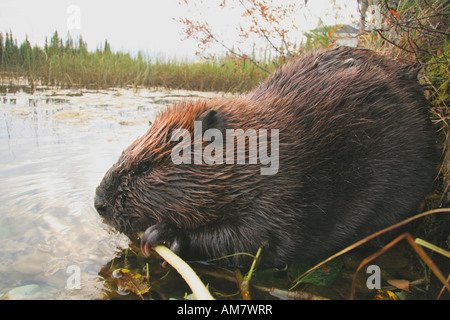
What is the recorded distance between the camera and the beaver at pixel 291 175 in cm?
211

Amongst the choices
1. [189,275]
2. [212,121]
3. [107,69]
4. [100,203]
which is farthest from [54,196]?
[107,69]

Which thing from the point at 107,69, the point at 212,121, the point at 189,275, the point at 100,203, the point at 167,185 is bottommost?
the point at 189,275

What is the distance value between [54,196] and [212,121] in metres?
1.62

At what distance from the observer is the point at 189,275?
1.74 meters

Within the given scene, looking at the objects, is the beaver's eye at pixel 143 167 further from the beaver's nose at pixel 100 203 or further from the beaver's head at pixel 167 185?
the beaver's nose at pixel 100 203

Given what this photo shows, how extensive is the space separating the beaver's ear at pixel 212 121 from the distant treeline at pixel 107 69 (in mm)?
6092

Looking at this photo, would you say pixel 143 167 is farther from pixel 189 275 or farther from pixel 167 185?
pixel 189 275

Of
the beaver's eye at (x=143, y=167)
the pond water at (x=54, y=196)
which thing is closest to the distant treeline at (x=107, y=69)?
the pond water at (x=54, y=196)

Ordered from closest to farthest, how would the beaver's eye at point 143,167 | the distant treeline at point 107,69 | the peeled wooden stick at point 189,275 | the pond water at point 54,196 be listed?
the peeled wooden stick at point 189,275 < the pond water at point 54,196 < the beaver's eye at point 143,167 < the distant treeline at point 107,69

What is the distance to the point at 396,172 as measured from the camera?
2316 millimetres

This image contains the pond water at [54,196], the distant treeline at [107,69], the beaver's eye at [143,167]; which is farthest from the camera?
the distant treeline at [107,69]
